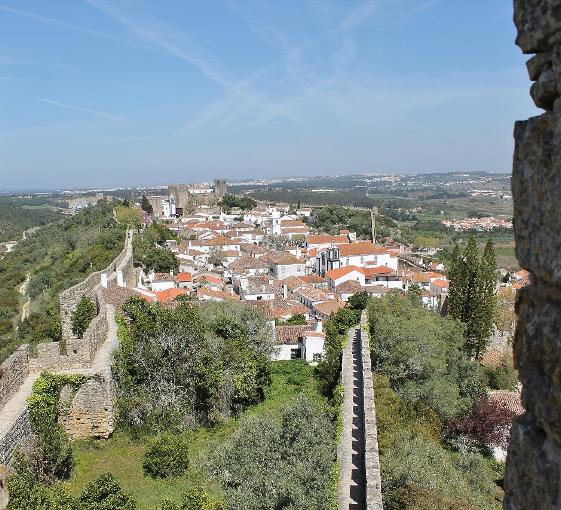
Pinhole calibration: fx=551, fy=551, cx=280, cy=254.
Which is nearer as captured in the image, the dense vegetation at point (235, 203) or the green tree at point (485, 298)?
the green tree at point (485, 298)

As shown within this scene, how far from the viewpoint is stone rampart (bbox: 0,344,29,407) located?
33.9ft

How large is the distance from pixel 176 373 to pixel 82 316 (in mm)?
3602

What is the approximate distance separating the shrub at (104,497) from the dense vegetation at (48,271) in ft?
31.6

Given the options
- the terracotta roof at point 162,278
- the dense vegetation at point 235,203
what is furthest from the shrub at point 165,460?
the dense vegetation at point 235,203

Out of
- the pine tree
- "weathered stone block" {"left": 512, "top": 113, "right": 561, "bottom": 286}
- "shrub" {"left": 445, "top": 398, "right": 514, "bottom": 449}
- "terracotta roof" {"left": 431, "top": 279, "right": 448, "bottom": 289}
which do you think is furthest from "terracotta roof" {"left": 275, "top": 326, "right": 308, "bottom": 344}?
"weathered stone block" {"left": 512, "top": 113, "right": 561, "bottom": 286}

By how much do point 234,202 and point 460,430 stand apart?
246 ft

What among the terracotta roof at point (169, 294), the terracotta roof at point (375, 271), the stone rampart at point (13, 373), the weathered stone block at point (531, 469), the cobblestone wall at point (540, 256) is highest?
the cobblestone wall at point (540, 256)

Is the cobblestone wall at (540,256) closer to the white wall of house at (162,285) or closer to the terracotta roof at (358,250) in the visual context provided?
the white wall of house at (162,285)

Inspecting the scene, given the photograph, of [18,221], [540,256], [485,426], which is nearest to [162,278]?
[485,426]

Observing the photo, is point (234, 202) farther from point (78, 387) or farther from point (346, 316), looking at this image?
point (78, 387)

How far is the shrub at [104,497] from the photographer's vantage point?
8.44m

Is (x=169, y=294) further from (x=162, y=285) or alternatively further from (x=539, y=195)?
(x=539, y=195)

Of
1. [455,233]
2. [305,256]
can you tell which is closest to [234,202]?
[305,256]

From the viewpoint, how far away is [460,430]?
18922 mm
